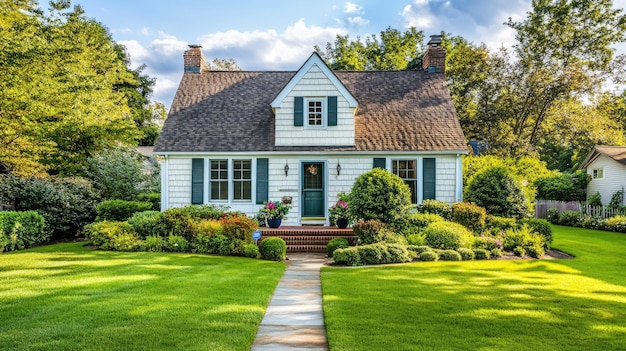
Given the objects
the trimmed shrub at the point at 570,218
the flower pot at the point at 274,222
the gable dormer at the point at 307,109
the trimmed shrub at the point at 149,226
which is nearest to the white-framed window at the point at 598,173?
the trimmed shrub at the point at 570,218

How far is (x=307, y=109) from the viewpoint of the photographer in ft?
54.4

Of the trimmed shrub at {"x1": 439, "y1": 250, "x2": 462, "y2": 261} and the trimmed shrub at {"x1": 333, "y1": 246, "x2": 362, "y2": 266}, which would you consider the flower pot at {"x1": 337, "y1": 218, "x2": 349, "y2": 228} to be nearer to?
the trimmed shrub at {"x1": 333, "y1": 246, "x2": 362, "y2": 266}

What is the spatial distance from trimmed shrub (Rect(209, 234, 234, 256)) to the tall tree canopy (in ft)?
30.3

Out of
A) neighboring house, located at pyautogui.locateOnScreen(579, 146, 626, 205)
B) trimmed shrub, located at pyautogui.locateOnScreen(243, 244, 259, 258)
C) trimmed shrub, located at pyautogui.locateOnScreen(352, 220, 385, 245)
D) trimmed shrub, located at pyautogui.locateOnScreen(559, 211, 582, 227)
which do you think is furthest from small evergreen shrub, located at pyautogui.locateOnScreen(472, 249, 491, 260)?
neighboring house, located at pyautogui.locateOnScreen(579, 146, 626, 205)

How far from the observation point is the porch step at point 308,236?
45.7 ft

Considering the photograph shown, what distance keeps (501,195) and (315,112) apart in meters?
7.59

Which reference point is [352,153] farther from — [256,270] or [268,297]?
[268,297]

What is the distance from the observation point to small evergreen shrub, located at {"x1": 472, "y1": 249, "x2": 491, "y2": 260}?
11586 mm

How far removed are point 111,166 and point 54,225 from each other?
3551 mm

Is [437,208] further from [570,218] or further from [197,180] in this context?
[570,218]

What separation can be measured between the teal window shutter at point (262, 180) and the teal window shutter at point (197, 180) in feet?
7.26

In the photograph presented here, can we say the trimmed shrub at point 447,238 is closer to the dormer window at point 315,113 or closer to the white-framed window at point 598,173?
the dormer window at point 315,113

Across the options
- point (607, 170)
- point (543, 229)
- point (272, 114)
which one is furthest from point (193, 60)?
point (607, 170)

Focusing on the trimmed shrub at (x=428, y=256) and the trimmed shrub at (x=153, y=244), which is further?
the trimmed shrub at (x=153, y=244)
